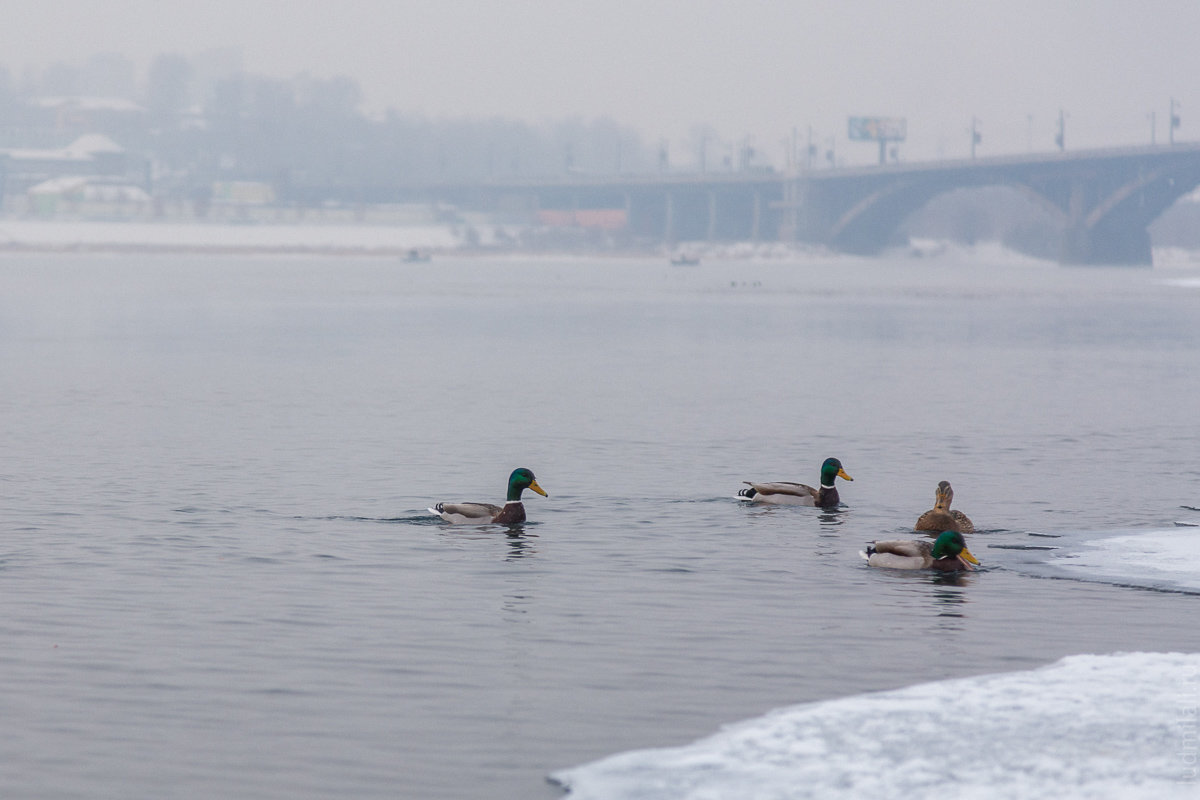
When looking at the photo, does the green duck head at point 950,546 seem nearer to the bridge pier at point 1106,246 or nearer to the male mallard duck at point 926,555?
the male mallard duck at point 926,555

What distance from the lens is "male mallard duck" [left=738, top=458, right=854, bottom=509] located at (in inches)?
925

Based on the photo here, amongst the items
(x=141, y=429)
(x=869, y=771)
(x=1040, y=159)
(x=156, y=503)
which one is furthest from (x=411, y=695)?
(x=1040, y=159)

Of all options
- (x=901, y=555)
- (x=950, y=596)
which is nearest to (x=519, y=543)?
(x=901, y=555)

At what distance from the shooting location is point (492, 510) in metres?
21.7

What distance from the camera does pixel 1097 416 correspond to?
37.8m

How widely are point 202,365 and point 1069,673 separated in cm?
3881

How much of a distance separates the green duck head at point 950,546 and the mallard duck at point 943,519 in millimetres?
2235

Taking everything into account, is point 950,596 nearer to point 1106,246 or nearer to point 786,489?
point 786,489

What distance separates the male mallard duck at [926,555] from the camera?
18484 millimetres

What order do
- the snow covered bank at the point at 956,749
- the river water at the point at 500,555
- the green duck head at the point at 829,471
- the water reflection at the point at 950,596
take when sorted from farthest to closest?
the green duck head at the point at 829,471, the water reflection at the point at 950,596, the river water at the point at 500,555, the snow covered bank at the point at 956,749

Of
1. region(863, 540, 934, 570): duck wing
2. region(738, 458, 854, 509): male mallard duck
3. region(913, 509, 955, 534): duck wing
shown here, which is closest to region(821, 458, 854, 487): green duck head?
region(738, 458, 854, 509): male mallard duck

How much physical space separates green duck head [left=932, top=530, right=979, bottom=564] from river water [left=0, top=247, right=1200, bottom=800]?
28 centimetres

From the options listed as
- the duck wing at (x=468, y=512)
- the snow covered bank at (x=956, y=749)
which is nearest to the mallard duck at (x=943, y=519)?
the duck wing at (x=468, y=512)

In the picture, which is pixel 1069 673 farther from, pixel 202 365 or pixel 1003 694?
pixel 202 365
